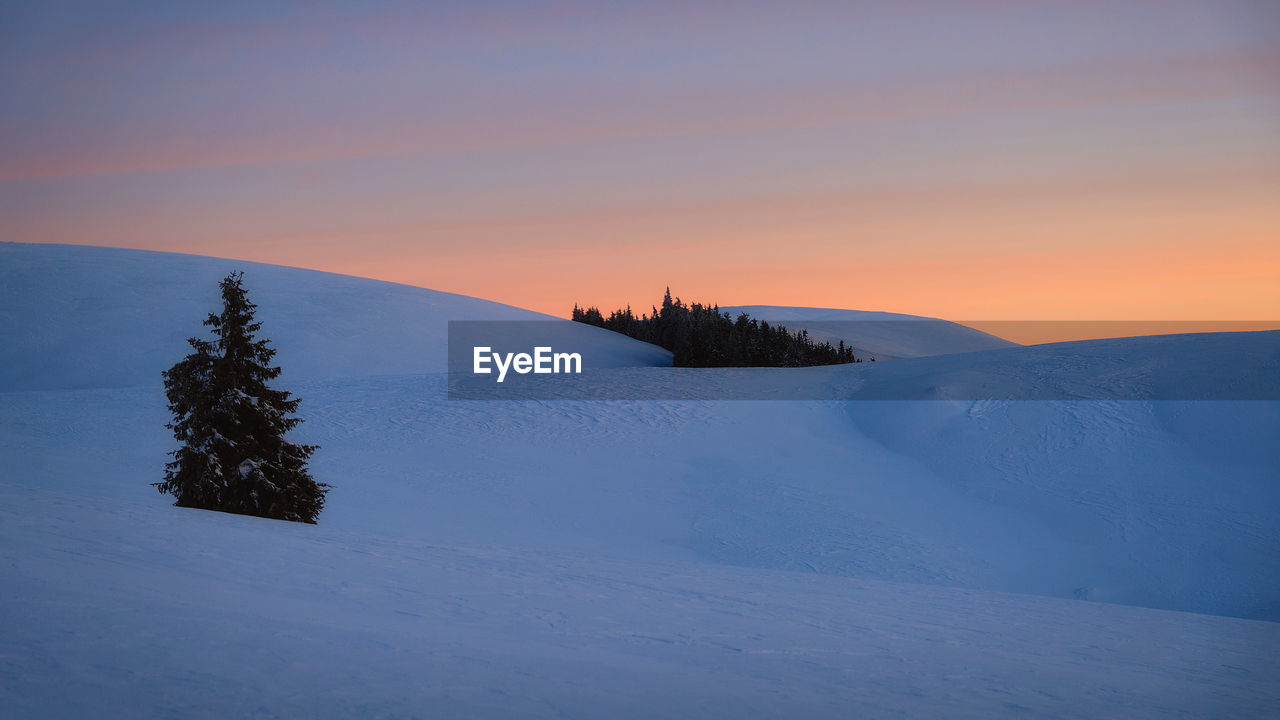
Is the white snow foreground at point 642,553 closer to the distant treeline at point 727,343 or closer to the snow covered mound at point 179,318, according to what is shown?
the snow covered mound at point 179,318

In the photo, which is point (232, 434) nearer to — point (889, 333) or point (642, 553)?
point (642, 553)

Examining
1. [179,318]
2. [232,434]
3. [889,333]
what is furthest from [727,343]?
[889,333]

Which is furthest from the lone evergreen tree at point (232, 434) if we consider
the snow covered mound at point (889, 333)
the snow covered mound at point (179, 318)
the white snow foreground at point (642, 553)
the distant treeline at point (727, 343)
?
the snow covered mound at point (889, 333)

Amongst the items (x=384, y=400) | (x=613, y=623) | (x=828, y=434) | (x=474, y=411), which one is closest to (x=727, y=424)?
(x=828, y=434)

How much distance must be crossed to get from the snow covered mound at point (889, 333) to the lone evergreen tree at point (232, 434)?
62.4 meters

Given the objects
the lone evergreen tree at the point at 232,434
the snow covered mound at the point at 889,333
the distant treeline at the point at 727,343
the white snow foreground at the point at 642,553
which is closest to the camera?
the white snow foreground at the point at 642,553

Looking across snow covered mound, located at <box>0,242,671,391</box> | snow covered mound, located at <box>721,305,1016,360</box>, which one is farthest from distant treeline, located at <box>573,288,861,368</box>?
snow covered mound, located at <box>721,305,1016,360</box>

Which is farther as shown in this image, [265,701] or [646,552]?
[646,552]

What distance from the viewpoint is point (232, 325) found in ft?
46.3

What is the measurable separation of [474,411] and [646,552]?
35.1 ft

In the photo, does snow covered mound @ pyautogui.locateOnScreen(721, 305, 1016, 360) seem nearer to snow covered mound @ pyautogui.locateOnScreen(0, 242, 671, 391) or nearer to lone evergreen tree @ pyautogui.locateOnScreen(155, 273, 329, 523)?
snow covered mound @ pyautogui.locateOnScreen(0, 242, 671, 391)

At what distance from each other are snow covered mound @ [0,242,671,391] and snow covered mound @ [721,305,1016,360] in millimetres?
40708

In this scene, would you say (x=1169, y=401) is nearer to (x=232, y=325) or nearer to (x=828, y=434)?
(x=828, y=434)

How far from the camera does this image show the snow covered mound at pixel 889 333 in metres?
83.6
